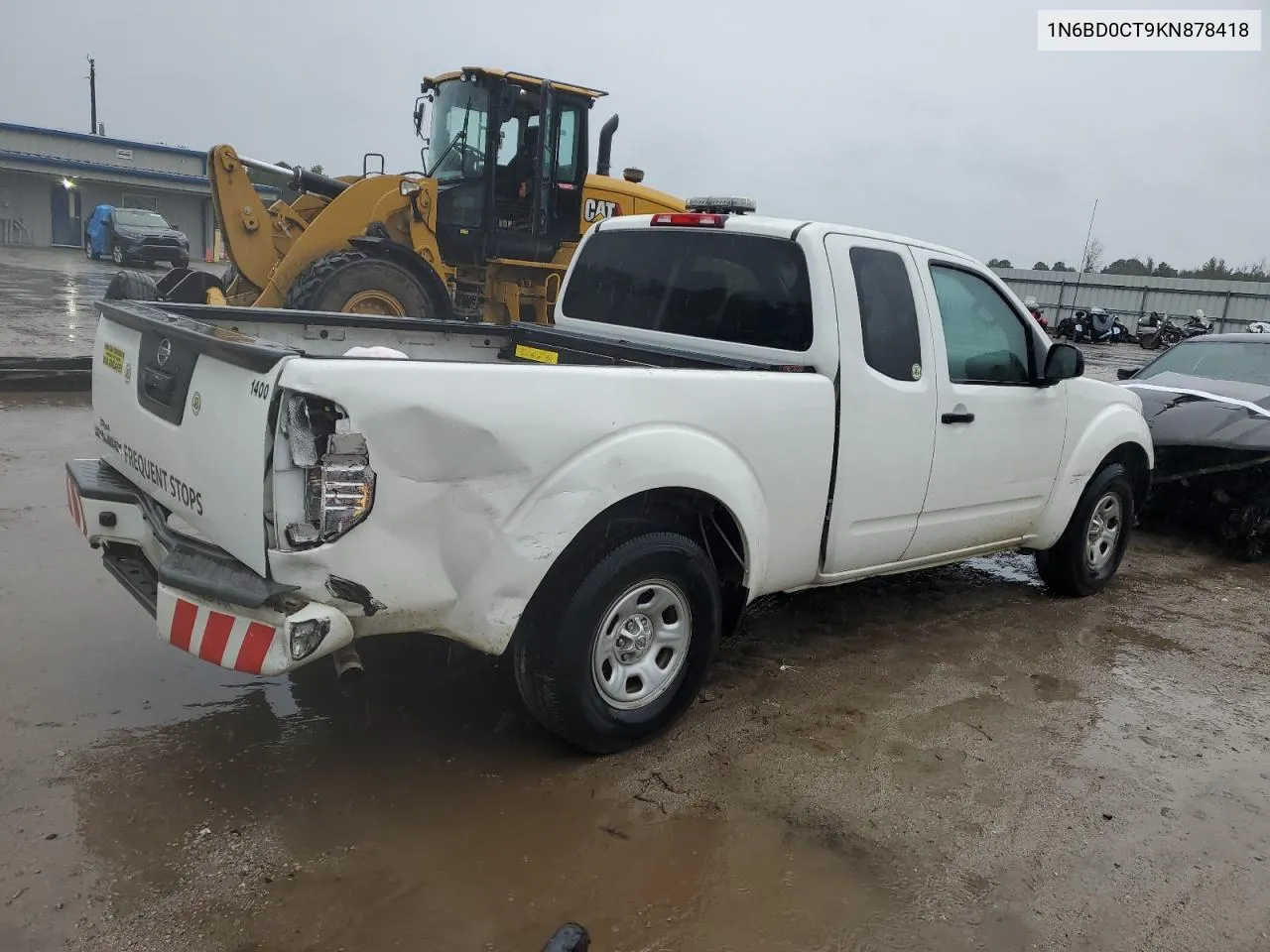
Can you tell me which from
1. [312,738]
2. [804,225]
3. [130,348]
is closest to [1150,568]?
[804,225]

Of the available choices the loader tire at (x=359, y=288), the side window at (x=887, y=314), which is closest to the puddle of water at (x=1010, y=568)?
the side window at (x=887, y=314)

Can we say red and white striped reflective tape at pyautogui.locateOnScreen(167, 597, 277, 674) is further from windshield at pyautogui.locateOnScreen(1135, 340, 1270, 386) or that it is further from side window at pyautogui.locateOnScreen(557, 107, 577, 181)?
side window at pyautogui.locateOnScreen(557, 107, 577, 181)

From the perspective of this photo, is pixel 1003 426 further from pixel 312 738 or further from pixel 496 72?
pixel 496 72

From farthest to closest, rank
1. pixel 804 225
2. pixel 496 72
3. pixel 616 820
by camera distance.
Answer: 1. pixel 496 72
2. pixel 804 225
3. pixel 616 820

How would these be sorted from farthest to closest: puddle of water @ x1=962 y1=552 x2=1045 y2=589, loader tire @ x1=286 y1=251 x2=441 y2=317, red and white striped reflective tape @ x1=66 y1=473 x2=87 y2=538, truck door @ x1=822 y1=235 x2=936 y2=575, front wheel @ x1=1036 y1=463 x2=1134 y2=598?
loader tire @ x1=286 y1=251 x2=441 y2=317 → puddle of water @ x1=962 y1=552 x2=1045 y2=589 → front wheel @ x1=1036 y1=463 x2=1134 y2=598 → truck door @ x1=822 y1=235 x2=936 y2=575 → red and white striped reflective tape @ x1=66 y1=473 x2=87 y2=538

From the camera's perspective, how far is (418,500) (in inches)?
104

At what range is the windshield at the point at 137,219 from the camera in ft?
95.8

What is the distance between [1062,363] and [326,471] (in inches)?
142

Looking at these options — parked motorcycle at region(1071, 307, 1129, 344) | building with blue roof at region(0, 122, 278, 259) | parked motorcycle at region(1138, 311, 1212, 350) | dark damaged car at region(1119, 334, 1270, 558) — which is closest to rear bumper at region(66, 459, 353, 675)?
dark damaged car at region(1119, 334, 1270, 558)

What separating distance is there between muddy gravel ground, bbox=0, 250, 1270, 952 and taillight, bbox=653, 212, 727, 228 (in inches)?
75.8

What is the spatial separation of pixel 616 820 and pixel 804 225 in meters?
2.42

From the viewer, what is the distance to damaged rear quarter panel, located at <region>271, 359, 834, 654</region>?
2.57 m

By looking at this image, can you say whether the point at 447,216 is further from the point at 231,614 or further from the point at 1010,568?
the point at 231,614

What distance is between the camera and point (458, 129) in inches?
392
